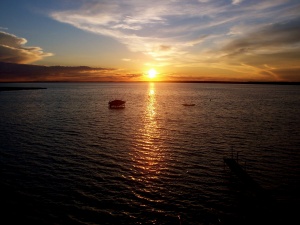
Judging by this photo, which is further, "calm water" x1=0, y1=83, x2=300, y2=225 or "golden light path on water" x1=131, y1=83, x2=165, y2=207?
"golden light path on water" x1=131, y1=83, x2=165, y2=207

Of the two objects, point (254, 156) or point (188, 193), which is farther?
point (254, 156)

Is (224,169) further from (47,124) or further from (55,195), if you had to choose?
(47,124)

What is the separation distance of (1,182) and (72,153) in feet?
33.3

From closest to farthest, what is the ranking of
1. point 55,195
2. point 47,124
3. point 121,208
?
point 121,208 < point 55,195 < point 47,124

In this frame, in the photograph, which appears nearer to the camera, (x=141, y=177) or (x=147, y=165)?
(x=141, y=177)

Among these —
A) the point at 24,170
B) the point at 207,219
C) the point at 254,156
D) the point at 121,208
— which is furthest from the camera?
the point at 254,156

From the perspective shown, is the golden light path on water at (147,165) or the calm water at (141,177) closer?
the calm water at (141,177)

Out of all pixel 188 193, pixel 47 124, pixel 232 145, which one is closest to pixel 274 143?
pixel 232 145

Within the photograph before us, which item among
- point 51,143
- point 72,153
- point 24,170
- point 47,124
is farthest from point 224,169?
point 47,124

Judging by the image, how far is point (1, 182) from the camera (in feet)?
76.3

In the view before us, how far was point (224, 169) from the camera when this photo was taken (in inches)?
1061

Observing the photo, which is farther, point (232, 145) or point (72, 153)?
point (232, 145)

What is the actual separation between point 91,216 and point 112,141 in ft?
72.2

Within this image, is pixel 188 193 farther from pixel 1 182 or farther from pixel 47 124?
pixel 47 124
